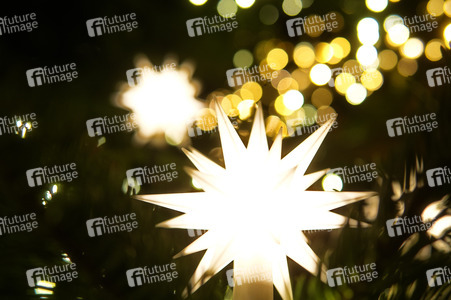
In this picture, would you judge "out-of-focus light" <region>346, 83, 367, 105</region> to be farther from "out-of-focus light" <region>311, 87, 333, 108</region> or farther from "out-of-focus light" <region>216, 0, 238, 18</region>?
"out-of-focus light" <region>216, 0, 238, 18</region>

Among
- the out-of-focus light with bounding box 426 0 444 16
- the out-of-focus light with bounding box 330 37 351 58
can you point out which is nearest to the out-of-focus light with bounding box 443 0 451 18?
the out-of-focus light with bounding box 426 0 444 16

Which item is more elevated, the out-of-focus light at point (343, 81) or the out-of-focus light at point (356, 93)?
the out-of-focus light at point (343, 81)

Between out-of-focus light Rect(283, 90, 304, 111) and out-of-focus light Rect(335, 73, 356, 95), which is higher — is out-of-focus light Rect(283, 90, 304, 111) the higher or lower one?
the lower one

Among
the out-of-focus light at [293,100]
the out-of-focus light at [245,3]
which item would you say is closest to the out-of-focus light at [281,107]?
the out-of-focus light at [293,100]

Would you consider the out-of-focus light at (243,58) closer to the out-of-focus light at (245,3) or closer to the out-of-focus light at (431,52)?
the out-of-focus light at (245,3)

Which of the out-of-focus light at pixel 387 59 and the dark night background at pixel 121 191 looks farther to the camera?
the out-of-focus light at pixel 387 59

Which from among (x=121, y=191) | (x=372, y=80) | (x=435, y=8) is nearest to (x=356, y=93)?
(x=372, y=80)

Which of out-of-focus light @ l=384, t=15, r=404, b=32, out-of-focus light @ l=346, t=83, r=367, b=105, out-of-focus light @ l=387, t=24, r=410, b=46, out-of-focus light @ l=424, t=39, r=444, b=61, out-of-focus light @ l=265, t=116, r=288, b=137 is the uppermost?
out-of-focus light @ l=384, t=15, r=404, b=32

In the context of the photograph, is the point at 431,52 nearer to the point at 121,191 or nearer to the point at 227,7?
the point at 227,7
